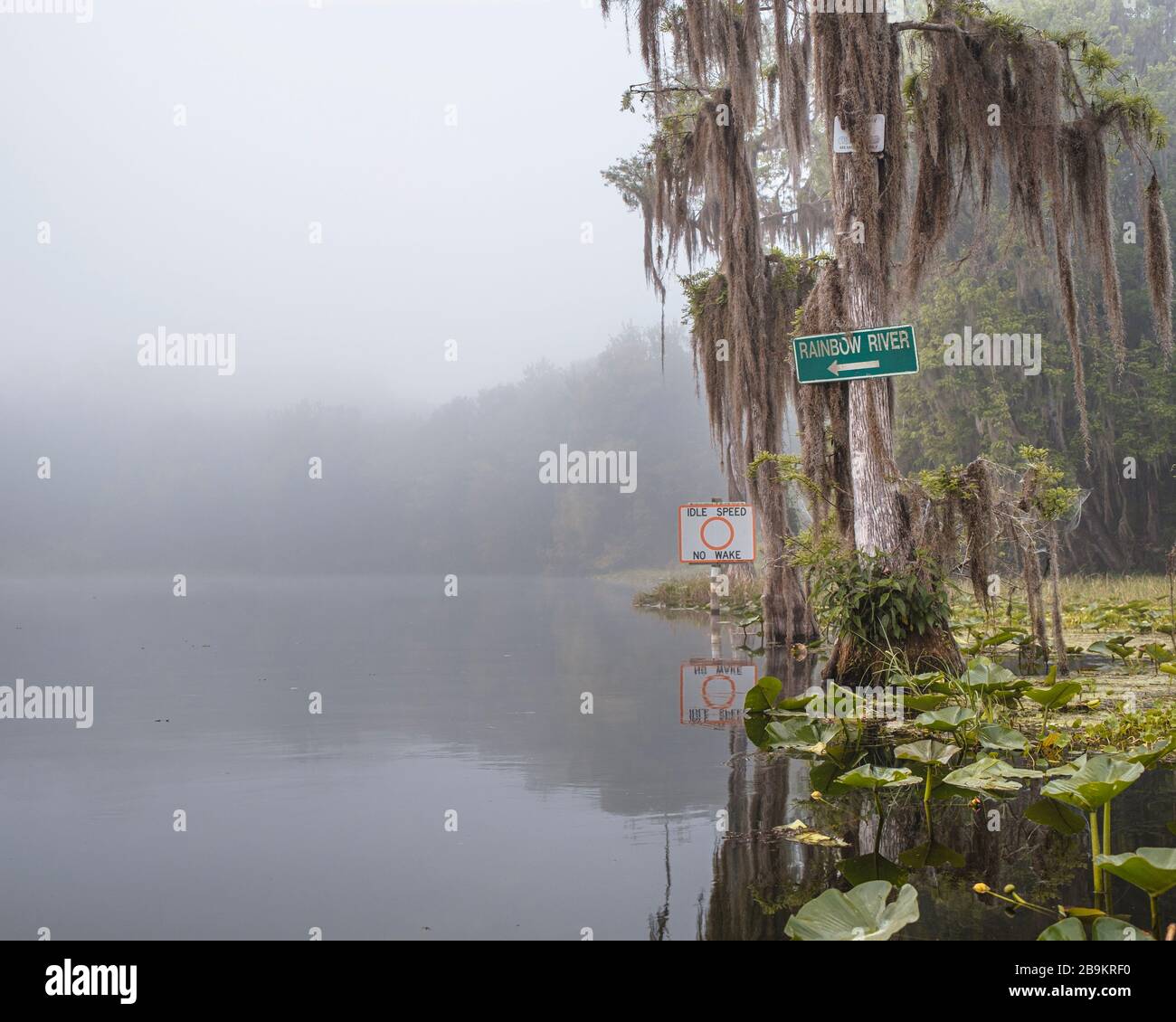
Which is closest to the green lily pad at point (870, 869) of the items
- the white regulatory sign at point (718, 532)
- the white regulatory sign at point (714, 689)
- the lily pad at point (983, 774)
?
the lily pad at point (983, 774)

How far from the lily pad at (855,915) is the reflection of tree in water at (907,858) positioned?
11.6 inches

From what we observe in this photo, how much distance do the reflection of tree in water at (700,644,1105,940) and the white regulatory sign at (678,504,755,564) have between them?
7415 millimetres

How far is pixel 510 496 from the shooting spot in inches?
3615

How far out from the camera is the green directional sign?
927 cm

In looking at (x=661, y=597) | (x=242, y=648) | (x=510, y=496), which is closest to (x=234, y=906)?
(x=242, y=648)

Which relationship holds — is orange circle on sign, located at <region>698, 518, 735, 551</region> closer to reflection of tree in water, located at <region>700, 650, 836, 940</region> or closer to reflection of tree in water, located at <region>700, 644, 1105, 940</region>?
reflection of tree in water, located at <region>700, 650, 836, 940</region>

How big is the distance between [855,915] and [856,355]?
7253 mm

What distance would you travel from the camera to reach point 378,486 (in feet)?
322

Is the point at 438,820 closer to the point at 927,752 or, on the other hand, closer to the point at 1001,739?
the point at 927,752

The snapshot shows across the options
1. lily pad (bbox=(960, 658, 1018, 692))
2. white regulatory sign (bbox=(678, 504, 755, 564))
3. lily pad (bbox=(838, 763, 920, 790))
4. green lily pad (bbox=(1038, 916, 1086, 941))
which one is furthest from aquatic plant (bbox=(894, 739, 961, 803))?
white regulatory sign (bbox=(678, 504, 755, 564))

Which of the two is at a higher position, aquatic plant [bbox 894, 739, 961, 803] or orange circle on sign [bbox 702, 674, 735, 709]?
aquatic plant [bbox 894, 739, 961, 803]

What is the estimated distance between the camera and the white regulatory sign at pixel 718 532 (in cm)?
1295

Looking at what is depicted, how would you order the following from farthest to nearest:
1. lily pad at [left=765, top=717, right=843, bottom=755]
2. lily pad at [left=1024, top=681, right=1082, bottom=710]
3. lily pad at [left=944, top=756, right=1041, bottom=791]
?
lily pad at [left=1024, top=681, right=1082, bottom=710] < lily pad at [left=765, top=717, right=843, bottom=755] < lily pad at [left=944, top=756, right=1041, bottom=791]

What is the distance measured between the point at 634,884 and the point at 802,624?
1103 centimetres
